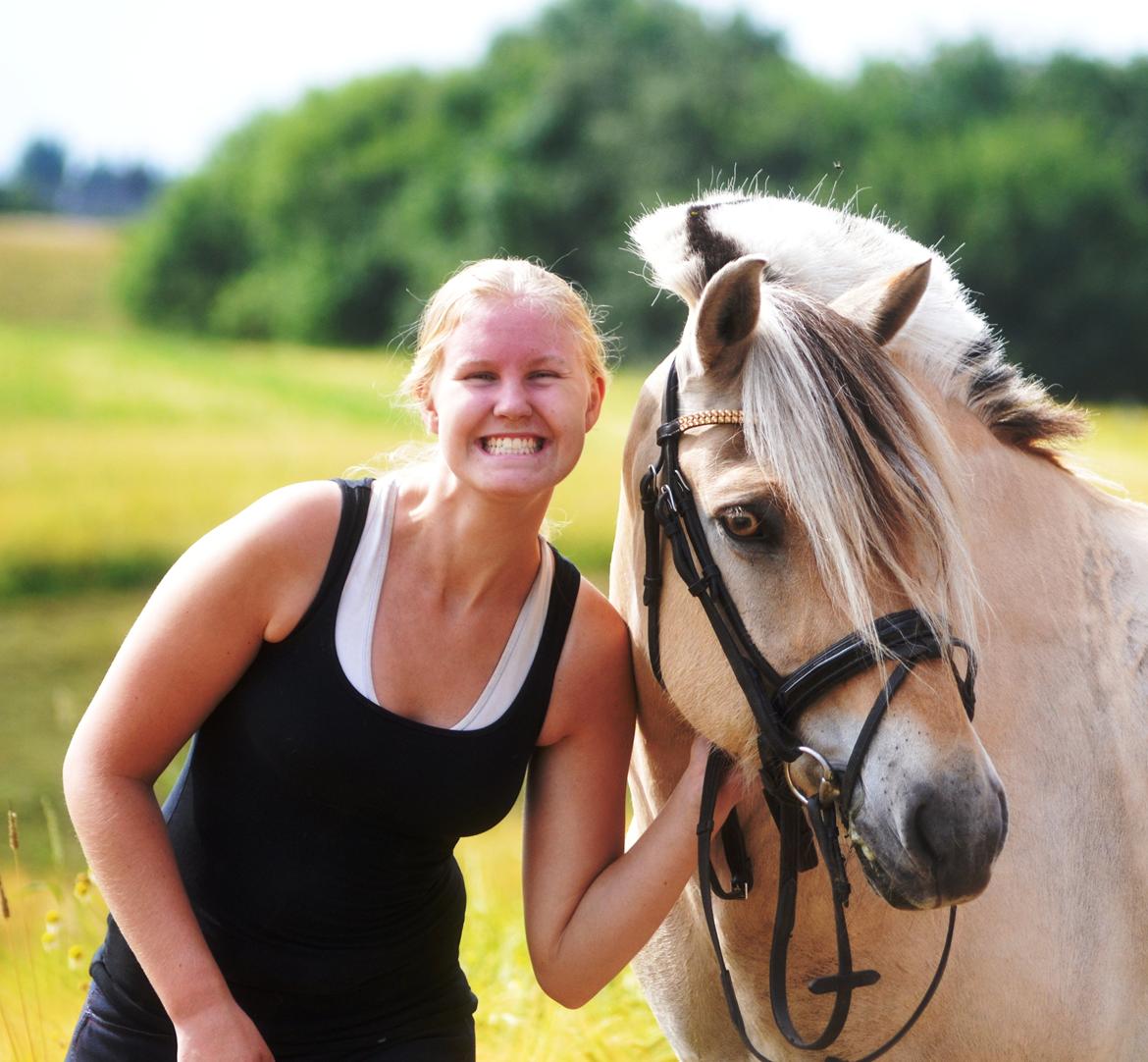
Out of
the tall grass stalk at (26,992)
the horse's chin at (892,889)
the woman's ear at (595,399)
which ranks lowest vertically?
the tall grass stalk at (26,992)

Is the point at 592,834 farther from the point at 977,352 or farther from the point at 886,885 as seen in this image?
the point at 977,352

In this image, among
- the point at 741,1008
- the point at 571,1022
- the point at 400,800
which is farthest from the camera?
the point at 571,1022

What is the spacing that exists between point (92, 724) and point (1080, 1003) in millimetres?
1815

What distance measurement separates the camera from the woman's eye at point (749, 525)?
6.46 ft

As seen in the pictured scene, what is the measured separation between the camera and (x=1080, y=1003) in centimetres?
219

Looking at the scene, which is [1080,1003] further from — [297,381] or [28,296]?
[28,296]

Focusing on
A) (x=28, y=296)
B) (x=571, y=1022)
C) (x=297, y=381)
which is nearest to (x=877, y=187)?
(x=297, y=381)

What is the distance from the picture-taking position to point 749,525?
1.98 m

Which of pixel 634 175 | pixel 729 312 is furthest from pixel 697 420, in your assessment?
pixel 634 175

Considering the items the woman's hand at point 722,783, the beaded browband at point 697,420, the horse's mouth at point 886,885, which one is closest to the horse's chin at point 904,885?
the horse's mouth at point 886,885

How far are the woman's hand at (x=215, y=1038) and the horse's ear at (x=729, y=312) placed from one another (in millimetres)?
1354

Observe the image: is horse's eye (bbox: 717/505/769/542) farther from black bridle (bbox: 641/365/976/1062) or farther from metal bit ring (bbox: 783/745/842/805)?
metal bit ring (bbox: 783/745/842/805)

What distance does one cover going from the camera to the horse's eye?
1.97 metres

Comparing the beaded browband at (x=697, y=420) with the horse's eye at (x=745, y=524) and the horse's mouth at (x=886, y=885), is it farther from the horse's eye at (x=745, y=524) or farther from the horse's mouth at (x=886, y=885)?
the horse's mouth at (x=886, y=885)
